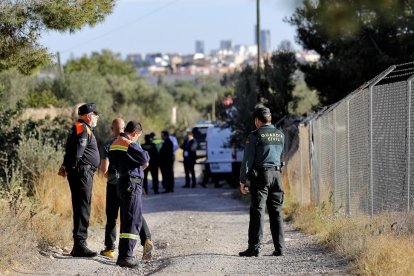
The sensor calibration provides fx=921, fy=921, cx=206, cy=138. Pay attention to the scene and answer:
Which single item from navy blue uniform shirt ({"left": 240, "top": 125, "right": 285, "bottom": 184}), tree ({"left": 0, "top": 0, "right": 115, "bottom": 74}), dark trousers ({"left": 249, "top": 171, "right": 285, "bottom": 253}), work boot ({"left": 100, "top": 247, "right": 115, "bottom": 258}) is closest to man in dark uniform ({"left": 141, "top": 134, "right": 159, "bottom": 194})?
tree ({"left": 0, "top": 0, "right": 115, "bottom": 74})

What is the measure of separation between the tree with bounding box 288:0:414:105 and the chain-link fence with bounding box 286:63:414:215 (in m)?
2.92

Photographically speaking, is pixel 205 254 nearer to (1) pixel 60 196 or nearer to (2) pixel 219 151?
(1) pixel 60 196

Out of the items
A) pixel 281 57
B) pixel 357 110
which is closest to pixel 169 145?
pixel 281 57

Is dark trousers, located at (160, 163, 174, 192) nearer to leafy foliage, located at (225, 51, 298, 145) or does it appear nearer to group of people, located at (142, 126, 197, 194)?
group of people, located at (142, 126, 197, 194)

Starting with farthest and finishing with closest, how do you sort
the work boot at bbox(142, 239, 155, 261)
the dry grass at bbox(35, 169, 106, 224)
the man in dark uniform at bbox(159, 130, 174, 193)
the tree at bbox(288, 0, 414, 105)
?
the man in dark uniform at bbox(159, 130, 174, 193)
the tree at bbox(288, 0, 414, 105)
the dry grass at bbox(35, 169, 106, 224)
the work boot at bbox(142, 239, 155, 261)

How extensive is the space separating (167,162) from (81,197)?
48.3 feet

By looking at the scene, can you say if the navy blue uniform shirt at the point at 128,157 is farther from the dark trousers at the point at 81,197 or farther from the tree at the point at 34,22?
the tree at the point at 34,22

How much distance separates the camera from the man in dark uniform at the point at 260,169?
11.5 metres

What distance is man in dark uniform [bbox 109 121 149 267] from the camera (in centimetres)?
1106

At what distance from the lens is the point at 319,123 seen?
16781 millimetres

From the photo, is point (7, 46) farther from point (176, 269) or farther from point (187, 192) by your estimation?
point (187, 192)

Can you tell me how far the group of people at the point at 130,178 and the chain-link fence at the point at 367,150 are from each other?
59.7 inches

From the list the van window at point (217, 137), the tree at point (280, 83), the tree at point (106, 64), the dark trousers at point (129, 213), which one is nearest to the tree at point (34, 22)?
the dark trousers at point (129, 213)

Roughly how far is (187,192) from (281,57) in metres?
4.86
